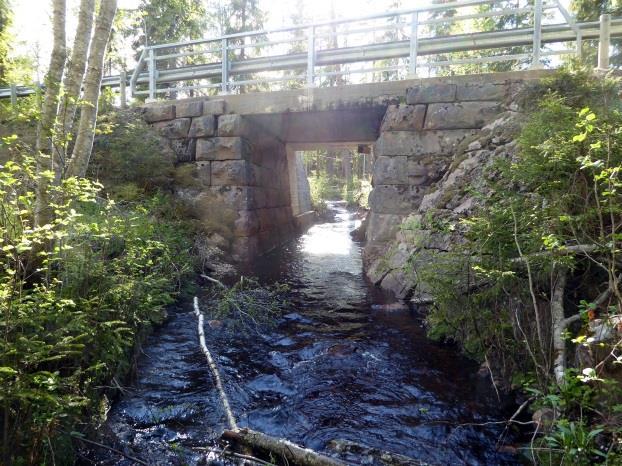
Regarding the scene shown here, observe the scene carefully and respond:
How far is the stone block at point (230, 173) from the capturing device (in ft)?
29.8

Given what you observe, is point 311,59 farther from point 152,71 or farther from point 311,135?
point 152,71

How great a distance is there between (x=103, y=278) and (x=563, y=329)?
12.9ft

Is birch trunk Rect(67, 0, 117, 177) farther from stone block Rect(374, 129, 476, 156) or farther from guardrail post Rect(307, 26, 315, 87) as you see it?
stone block Rect(374, 129, 476, 156)

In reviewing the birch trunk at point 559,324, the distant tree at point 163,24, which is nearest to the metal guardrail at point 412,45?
the birch trunk at point 559,324

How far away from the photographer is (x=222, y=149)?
29.9ft

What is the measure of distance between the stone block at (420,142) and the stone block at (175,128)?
480cm

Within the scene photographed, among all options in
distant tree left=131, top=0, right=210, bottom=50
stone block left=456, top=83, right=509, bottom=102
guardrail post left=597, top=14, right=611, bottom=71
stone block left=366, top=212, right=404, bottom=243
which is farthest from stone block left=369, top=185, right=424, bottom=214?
distant tree left=131, top=0, right=210, bottom=50

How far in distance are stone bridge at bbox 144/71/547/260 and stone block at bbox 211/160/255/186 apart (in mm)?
24

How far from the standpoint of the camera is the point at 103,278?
11.2 feet

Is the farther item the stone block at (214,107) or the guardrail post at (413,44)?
the stone block at (214,107)

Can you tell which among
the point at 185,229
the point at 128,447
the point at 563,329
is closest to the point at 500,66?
the point at 185,229

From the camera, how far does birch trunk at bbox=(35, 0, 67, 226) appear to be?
3621 mm

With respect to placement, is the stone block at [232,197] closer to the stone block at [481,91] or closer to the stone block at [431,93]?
the stone block at [431,93]

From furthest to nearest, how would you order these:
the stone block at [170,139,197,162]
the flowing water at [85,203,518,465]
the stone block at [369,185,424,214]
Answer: the stone block at [170,139,197,162], the stone block at [369,185,424,214], the flowing water at [85,203,518,465]
